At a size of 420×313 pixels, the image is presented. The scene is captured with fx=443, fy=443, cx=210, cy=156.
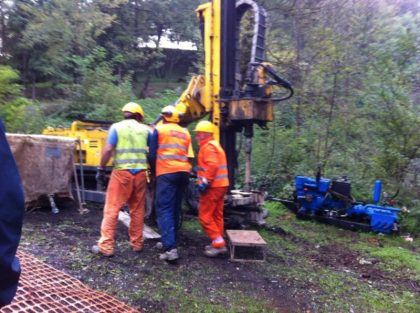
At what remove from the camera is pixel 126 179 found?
16.9 ft

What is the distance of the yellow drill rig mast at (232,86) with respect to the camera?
19.9ft

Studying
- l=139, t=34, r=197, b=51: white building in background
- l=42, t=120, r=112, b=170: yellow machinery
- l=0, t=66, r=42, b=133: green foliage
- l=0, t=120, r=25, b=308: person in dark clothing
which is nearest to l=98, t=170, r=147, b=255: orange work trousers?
l=42, t=120, r=112, b=170: yellow machinery

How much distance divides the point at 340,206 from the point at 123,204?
392 centimetres

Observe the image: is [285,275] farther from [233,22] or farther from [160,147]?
[233,22]

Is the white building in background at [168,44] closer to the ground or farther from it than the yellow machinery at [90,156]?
farther from it

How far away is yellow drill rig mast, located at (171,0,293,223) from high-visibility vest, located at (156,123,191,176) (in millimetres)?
996

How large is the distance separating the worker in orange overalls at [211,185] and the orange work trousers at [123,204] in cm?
74

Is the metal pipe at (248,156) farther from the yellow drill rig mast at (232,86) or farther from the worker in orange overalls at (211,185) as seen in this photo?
the worker in orange overalls at (211,185)

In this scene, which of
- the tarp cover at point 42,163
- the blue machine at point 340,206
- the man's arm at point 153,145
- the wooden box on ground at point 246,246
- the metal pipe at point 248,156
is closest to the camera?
the wooden box on ground at point 246,246

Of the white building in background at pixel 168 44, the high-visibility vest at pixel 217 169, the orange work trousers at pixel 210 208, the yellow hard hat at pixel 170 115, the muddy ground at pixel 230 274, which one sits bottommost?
the muddy ground at pixel 230 274

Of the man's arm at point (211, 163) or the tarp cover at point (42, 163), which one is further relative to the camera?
the tarp cover at point (42, 163)

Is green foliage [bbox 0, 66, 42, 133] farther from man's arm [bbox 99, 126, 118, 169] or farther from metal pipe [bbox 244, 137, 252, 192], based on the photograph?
metal pipe [bbox 244, 137, 252, 192]

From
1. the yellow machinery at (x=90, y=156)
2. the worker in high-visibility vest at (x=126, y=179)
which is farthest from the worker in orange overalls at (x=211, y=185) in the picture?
the yellow machinery at (x=90, y=156)

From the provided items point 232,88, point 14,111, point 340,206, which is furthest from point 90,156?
point 340,206
